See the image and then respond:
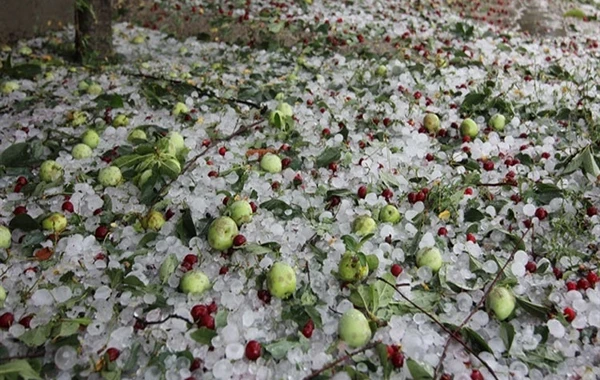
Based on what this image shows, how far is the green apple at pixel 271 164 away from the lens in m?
2.94

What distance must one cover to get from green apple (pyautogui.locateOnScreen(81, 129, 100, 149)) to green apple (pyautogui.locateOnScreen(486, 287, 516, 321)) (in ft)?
8.06

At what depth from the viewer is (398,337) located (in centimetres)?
196

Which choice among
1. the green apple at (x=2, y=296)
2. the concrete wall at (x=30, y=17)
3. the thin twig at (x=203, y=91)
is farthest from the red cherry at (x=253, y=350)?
the concrete wall at (x=30, y=17)

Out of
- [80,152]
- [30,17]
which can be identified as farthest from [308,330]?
[30,17]

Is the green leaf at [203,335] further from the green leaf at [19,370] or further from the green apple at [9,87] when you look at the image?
the green apple at [9,87]

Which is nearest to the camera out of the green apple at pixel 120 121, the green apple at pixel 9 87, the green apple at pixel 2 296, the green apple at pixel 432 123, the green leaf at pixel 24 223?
the green apple at pixel 2 296

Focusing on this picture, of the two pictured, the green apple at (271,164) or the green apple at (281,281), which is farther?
the green apple at (271,164)

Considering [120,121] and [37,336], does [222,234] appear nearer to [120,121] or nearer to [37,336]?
[37,336]

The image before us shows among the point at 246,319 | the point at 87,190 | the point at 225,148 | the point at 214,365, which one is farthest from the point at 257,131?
the point at 214,365

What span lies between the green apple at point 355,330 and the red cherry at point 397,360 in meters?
0.12

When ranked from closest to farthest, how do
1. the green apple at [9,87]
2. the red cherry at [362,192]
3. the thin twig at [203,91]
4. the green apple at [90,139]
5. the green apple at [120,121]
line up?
the red cherry at [362,192], the green apple at [90,139], the green apple at [120,121], the thin twig at [203,91], the green apple at [9,87]

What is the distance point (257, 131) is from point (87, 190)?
119 centimetres

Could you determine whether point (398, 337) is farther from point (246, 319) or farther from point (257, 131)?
point (257, 131)

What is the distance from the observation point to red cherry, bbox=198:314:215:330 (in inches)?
76.4
